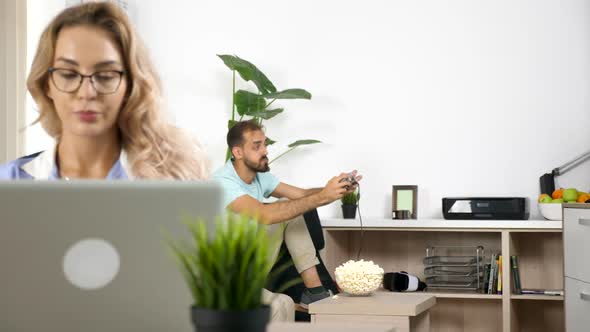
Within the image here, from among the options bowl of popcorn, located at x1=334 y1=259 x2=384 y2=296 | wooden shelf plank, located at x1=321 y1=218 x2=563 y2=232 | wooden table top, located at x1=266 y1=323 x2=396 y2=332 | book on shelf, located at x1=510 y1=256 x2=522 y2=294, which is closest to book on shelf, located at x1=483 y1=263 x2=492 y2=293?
book on shelf, located at x1=510 y1=256 x2=522 y2=294

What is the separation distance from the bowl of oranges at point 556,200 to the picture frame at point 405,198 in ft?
2.25

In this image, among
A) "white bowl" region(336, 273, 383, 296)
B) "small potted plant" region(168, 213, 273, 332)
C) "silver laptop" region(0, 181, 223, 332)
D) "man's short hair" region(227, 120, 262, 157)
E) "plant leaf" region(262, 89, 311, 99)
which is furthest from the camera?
"plant leaf" region(262, 89, 311, 99)

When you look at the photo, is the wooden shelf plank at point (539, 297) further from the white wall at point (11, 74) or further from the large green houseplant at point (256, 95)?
the white wall at point (11, 74)

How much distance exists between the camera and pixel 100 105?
4.94 feet

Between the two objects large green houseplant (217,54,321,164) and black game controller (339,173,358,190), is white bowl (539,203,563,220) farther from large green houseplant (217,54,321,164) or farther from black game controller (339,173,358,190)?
large green houseplant (217,54,321,164)

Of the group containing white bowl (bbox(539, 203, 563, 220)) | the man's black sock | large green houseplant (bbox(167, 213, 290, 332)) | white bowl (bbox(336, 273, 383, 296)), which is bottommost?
the man's black sock

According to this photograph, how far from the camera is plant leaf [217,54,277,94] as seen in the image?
4.64 meters

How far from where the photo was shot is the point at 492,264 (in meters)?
4.49

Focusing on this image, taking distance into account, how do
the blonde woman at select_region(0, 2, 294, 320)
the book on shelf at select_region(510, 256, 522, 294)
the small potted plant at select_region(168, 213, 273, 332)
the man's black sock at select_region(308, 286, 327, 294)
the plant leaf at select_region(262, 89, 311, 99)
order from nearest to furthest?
the small potted plant at select_region(168, 213, 273, 332) < the blonde woman at select_region(0, 2, 294, 320) < the man's black sock at select_region(308, 286, 327, 294) < the book on shelf at select_region(510, 256, 522, 294) < the plant leaf at select_region(262, 89, 311, 99)

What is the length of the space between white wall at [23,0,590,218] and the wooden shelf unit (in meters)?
0.18

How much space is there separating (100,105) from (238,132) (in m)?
2.85

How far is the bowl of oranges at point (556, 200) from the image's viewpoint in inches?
165

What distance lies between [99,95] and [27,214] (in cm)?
47

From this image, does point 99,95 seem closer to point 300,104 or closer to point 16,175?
point 16,175
